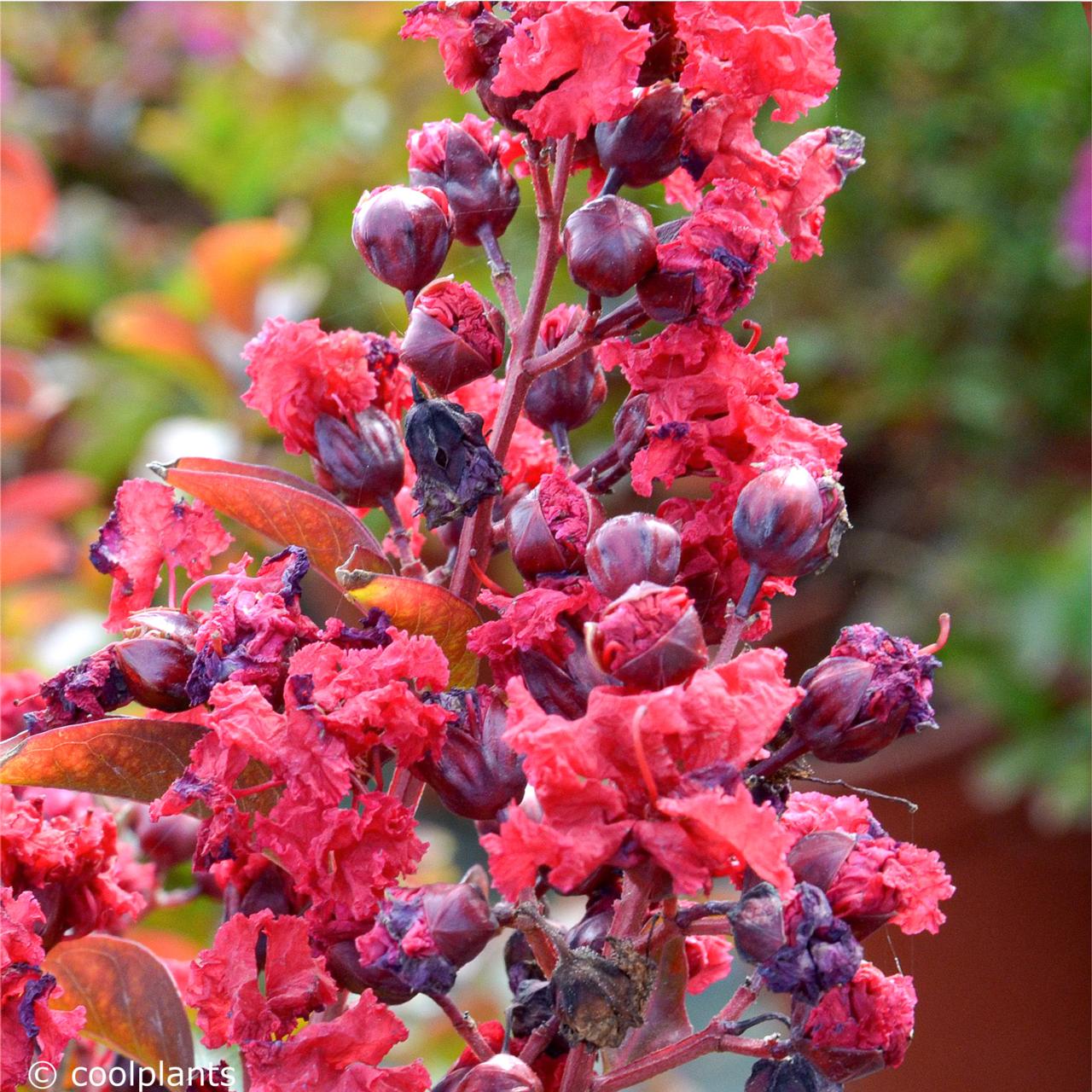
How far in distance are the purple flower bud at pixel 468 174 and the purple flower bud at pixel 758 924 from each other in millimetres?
278

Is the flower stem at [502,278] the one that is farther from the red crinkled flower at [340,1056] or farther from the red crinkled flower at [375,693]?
the red crinkled flower at [340,1056]

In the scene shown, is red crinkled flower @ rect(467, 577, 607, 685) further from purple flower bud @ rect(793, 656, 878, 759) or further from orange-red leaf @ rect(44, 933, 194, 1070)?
orange-red leaf @ rect(44, 933, 194, 1070)

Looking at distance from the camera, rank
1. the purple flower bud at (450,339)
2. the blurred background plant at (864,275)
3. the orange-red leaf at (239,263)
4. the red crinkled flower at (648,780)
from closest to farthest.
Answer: the red crinkled flower at (648,780) → the purple flower bud at (450,339) → the orange-red leaf at (239,263) → the blurred background plant at (864,275)

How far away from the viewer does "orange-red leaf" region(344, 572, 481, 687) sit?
448 millimetres

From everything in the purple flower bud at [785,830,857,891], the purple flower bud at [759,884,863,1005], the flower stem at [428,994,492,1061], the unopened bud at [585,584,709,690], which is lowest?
the purple flower bud at [759,884,863,1005]

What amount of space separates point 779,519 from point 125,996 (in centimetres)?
34

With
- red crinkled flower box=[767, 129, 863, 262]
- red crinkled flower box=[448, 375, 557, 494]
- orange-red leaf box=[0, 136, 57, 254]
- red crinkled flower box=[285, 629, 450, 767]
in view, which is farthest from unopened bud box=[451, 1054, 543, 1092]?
orange-red leaf box=[0, 136, 57, 254]

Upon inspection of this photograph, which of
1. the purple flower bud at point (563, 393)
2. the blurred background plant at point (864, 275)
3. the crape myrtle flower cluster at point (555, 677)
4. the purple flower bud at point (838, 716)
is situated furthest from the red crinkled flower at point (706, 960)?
the blurred background plant at point (864, 275)

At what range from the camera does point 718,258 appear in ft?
1.45

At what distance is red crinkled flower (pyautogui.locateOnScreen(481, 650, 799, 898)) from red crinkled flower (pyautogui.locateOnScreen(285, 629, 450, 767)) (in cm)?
5

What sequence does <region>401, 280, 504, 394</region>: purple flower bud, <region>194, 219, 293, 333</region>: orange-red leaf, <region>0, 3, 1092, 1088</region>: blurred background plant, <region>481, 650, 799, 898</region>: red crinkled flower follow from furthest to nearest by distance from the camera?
<region>0, 3, 1092, 1088</region>: blurred background plant, <region>194, 219, 293, 333</region>: orange-red leaf, <region>401, 280, 504, 394</region>: purple flower bud, <region>481, 650, 799, 898</region>: red crinkled flower

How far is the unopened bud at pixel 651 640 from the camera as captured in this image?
381 millimetres

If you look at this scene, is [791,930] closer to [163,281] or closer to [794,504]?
[794,504]

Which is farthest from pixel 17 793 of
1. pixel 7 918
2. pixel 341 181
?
pixel 341 181
